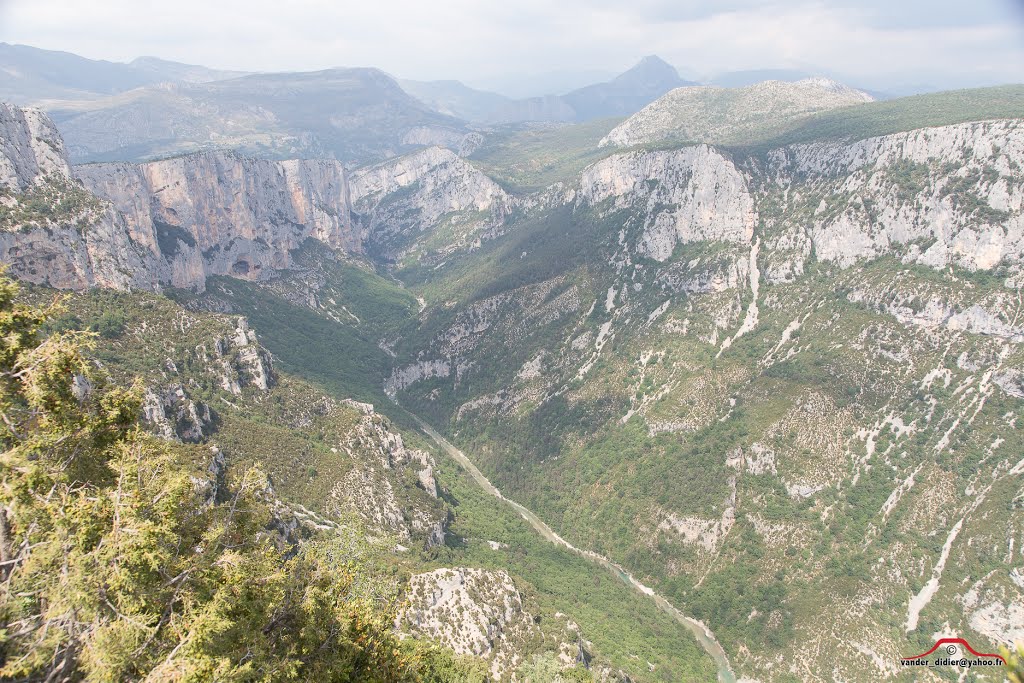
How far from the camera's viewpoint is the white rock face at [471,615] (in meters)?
65.7

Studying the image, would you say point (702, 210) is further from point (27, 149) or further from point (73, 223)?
point (27, 149)

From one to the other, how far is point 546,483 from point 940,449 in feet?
272

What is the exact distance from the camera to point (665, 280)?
176 meters

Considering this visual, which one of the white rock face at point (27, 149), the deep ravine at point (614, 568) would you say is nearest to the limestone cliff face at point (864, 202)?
the deep ravine at point (614, 568)

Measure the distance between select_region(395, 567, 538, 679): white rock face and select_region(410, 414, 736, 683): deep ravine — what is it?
147 ft

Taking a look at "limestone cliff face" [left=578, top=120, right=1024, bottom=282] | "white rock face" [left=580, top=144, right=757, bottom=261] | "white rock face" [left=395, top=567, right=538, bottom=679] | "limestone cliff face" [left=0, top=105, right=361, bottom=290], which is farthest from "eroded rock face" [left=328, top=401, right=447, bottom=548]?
"limestone cliff face" [left=578, top=120, right=1024, bottom=282]

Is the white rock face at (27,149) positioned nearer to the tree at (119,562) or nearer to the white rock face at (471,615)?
the white rock face at (471,615)

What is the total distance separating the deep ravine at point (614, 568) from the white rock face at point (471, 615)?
4480 cm

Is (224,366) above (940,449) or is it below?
above

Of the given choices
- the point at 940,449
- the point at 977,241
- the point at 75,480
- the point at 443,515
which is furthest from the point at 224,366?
the point at 977,241

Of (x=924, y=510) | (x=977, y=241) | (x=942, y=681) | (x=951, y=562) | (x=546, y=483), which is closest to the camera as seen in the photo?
(x=942, y=681)

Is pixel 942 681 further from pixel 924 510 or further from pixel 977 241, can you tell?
pixel 977 241

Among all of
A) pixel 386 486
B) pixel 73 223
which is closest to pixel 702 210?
pixel 386 486

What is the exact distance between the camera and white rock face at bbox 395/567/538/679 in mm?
65656
